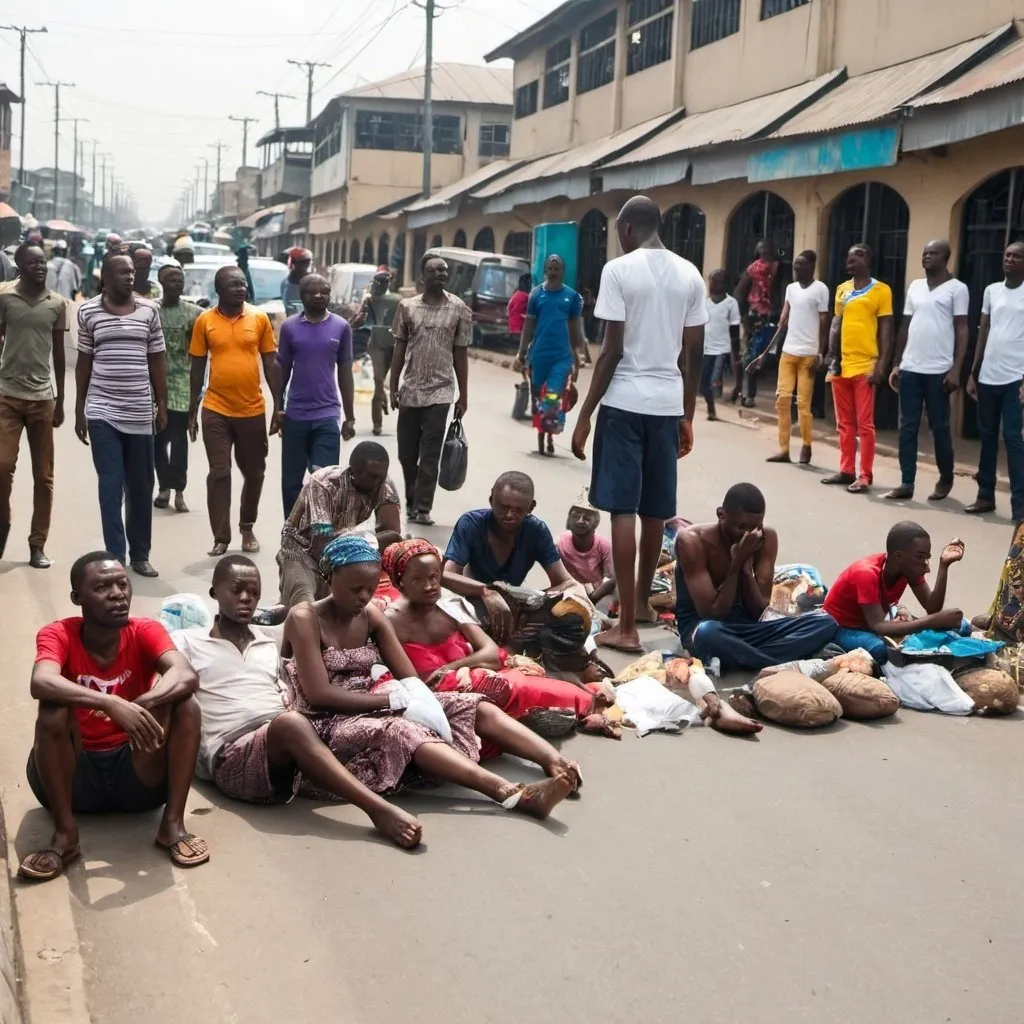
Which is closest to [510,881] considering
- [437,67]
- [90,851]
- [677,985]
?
[677,985]

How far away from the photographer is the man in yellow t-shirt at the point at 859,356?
12008 mm

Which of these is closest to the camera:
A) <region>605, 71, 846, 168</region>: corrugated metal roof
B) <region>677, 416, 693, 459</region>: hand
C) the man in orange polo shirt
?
<region>677, 416, 693, 459</region>: hand

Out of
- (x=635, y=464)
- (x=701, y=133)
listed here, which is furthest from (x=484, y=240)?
(x=635, y=464)

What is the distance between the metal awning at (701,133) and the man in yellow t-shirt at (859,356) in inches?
230

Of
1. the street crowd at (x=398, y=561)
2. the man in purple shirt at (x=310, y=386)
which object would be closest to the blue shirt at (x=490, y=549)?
the street crowd at (x=398, y=561)

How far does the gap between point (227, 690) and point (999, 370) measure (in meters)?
7.24

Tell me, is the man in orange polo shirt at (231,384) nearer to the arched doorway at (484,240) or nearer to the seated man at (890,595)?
the seated man at (890,595)

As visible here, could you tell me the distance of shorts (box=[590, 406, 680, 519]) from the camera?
24.0 ft

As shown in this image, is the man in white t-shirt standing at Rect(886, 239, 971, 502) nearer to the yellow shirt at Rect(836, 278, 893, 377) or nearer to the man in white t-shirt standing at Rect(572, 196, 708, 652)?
the yellow shirt at Rect(836, 278, 893, 377)

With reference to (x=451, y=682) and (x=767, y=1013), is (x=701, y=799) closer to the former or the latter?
(x=451, y=682)

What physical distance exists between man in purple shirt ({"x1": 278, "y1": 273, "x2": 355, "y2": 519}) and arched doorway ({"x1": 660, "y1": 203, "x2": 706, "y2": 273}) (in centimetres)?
1440

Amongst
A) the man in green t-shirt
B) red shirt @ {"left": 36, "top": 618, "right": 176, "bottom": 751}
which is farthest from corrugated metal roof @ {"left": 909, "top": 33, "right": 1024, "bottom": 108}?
red shirt @ {"left": 36, "top": 618, "right": 176, "bottom": 751}

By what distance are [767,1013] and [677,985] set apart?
258 mm

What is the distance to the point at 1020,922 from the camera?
4316 mm
